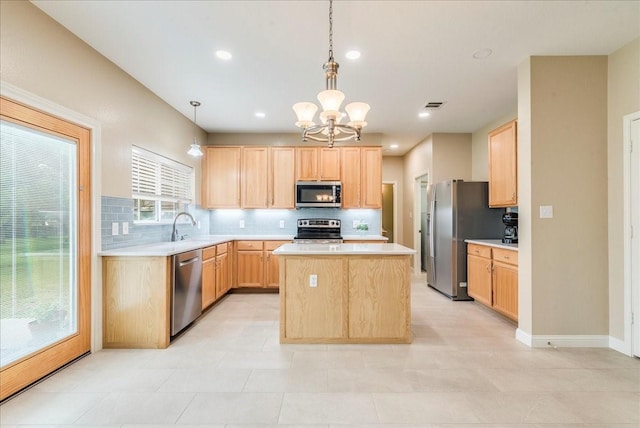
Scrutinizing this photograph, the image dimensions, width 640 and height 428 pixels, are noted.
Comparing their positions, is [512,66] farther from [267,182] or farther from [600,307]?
[267,182]

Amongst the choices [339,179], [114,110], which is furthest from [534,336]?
[114,110]

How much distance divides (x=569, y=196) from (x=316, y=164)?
3.48 meters

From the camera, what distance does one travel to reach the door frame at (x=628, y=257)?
269 cm

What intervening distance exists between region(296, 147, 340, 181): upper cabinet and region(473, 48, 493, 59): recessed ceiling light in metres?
2.68

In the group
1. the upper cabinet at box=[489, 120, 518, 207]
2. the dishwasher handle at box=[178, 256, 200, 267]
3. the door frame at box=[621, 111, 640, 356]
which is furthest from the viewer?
the upper cabinet at box=[489, 120, 518, 207]

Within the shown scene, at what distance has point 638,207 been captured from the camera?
105 inches

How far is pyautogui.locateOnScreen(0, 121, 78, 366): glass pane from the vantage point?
206 centimetres

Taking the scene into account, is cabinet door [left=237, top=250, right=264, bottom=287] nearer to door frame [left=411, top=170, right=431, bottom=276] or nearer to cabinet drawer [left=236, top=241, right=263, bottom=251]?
cabinet drawer [left=236, top=241, right=263, bottom=251]

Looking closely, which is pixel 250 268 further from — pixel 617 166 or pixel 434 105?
pixel 617 166

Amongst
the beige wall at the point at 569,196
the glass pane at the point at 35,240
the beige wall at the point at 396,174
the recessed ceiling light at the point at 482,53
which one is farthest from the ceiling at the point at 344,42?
the beige wall at the point at 396,174

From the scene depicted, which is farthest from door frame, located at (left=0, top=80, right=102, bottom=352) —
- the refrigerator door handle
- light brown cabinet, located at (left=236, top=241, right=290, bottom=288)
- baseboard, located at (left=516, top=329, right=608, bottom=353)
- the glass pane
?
the refrigerator door handle

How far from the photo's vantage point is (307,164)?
17.3 feet

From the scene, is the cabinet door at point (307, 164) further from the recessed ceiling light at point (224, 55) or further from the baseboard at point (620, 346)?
the baseboard at point (620, 346)

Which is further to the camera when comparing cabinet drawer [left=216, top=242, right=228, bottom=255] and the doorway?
the doorway
